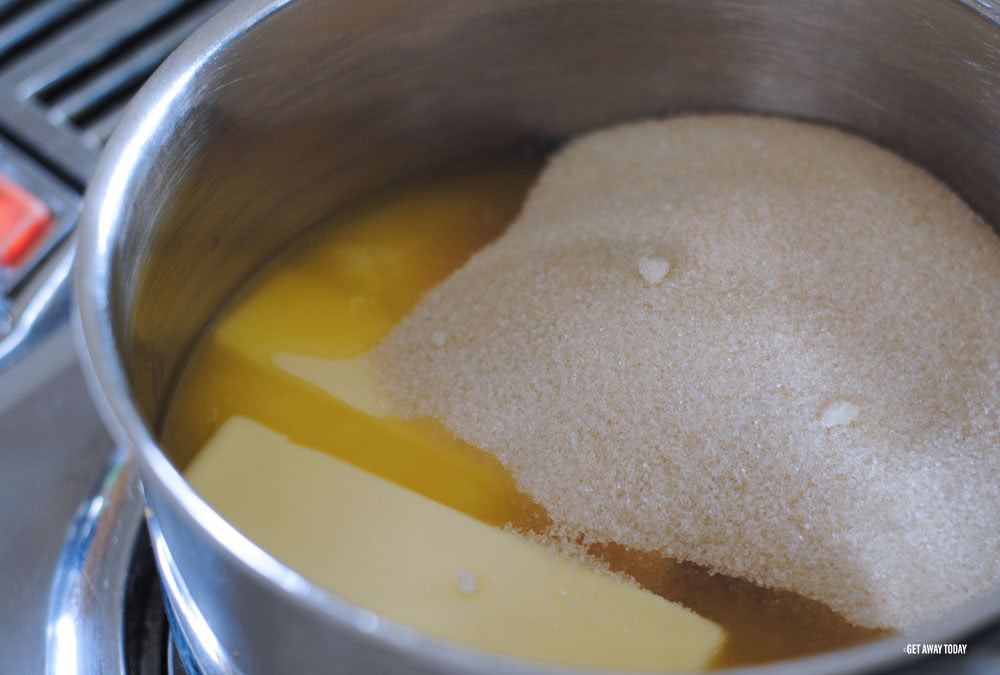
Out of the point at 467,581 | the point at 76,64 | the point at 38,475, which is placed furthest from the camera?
the point at 76,64

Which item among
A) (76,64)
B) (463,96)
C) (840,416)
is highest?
(76,64)

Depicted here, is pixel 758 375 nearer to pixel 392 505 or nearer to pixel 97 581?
pixel 392 505

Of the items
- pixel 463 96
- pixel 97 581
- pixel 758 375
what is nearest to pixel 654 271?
pixel 758 375

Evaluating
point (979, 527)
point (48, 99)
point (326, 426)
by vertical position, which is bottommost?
point (979, 527)

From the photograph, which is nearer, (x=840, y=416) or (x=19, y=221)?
(x=840, y=416)

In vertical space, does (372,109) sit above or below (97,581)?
above

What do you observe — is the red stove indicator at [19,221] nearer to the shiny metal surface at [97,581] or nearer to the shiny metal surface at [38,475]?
the shiny metal surface at [38,475]

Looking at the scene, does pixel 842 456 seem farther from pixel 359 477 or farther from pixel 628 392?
pixel 359 477

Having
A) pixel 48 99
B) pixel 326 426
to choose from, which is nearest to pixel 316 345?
pixel 326 426
